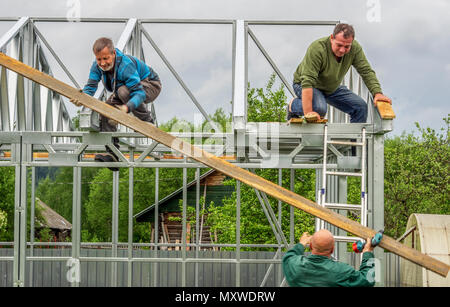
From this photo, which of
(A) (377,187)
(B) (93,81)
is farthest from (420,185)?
(B) (93,81)

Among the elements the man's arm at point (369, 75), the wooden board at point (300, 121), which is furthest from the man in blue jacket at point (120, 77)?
the man's arm at point (369, 75)

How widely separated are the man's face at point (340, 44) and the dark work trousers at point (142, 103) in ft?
8.92

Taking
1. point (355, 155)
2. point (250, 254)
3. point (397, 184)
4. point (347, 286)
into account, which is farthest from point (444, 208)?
point (347, 286)

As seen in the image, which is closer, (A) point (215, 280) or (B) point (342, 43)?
(B) point (342, 43)

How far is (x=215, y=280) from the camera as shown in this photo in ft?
55.4

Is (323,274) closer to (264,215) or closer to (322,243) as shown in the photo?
(322,243)

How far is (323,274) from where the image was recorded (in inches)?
217

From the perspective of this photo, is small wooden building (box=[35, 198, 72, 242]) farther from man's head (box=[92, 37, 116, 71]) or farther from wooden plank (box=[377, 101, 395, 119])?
wooden plank (box=[377, 101, 395, 119])

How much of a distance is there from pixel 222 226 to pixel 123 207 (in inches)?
890

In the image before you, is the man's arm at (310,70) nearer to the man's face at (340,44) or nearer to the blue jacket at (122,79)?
the man's face at (340,44)

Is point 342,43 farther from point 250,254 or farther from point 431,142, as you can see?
point 431,142

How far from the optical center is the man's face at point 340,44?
7.74 meters

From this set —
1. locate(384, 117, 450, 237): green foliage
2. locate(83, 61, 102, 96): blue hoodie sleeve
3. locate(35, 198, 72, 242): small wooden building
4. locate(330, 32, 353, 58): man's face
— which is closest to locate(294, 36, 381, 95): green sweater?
locate(330, 32, 353, 58): man's face

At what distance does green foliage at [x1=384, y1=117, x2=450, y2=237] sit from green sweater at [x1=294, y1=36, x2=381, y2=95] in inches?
870
